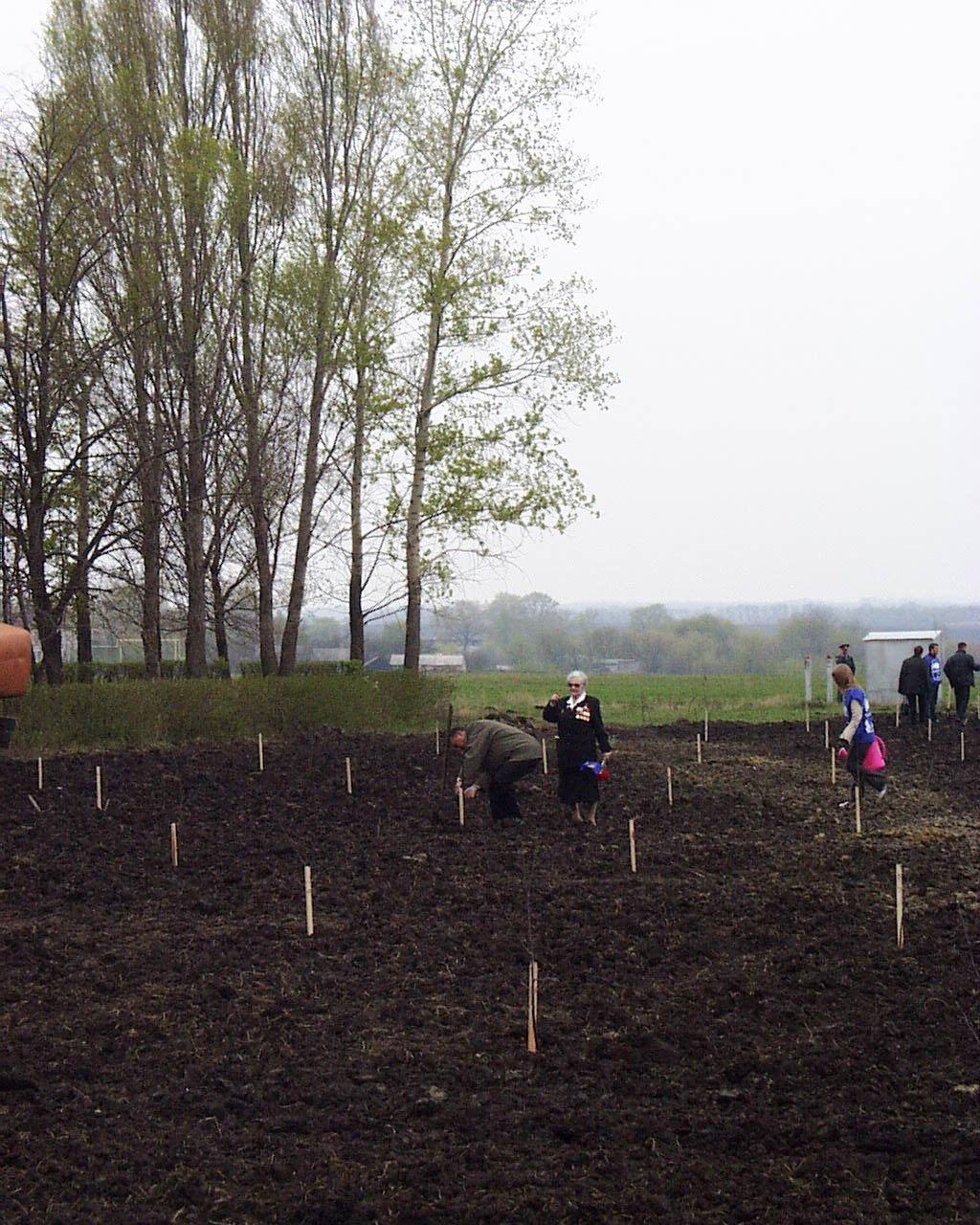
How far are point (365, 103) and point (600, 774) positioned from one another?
1976 centimetres

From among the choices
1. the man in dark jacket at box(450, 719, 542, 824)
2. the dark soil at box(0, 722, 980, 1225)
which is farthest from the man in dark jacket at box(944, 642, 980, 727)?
the man in dark jacket at box(450, 719, 542, 824)

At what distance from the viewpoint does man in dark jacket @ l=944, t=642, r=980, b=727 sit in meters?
24.0

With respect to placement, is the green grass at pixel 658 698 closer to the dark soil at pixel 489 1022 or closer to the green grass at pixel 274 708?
the green grass at pixel 274 708

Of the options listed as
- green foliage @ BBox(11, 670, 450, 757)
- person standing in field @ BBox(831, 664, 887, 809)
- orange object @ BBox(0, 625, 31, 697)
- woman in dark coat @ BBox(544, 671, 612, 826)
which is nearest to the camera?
woman in dark coat @ BBox(544, 671, 612, 826)

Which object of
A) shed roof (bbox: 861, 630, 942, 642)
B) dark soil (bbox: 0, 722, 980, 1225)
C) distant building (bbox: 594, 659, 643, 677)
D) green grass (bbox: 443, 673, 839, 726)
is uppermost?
shed roof (bbox: 861, 630, 942, 642)

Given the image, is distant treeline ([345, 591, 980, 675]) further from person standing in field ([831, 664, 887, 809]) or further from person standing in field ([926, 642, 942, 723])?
person standing in field ([831, 664, 887, 809])

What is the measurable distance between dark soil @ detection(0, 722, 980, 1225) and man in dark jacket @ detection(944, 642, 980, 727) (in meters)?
12.0

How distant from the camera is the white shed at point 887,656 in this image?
2931 cm

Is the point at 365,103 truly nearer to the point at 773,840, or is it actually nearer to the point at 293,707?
the point at 293,707

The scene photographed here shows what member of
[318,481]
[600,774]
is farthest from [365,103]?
[600,774]

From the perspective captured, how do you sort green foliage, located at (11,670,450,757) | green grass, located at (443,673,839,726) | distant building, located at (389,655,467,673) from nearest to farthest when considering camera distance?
1. green foliage, located at (11,670,450,757)
2. green grass, located at (443,673,839,726)
3. distant building, located at (389,655,467,673)

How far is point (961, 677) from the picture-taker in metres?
24.0

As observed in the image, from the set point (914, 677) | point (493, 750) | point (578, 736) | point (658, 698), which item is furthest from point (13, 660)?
point (658, 698)

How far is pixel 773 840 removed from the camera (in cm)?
1144
